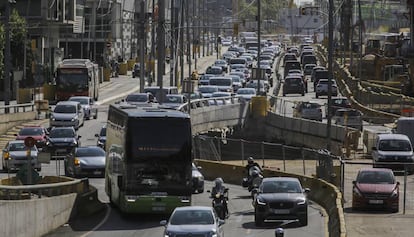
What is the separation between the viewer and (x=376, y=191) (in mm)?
35969

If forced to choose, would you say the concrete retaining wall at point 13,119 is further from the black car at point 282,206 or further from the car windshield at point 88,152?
the black car at point 282,206

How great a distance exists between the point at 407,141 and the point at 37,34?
66780 mm

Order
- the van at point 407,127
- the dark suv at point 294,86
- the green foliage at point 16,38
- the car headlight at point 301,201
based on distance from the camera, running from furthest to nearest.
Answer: the dark suv at point 294,86 → the green foliage at point 16,38 → the van at point 407,127 → the car headlight at point 301,201

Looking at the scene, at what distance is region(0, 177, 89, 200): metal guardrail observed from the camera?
31234mm

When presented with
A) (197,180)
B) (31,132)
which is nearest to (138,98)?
(31,132)

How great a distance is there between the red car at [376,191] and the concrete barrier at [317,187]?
701 millimetres

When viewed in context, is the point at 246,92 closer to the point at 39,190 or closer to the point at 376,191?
the point at 376,191

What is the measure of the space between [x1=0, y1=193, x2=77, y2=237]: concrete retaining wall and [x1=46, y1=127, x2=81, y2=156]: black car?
19.9m

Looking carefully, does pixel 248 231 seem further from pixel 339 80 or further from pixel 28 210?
pixel 339 80

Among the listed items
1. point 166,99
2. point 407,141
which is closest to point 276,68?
point 166,99

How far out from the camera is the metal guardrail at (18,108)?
68.1 meters

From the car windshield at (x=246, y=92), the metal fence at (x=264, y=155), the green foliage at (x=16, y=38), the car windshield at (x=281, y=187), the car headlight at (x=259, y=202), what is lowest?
the metal fence at (x=264, y=155)

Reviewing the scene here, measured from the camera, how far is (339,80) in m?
107

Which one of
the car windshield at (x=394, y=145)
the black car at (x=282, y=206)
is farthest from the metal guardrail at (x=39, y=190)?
the car windshield at (x=394, y=145)
